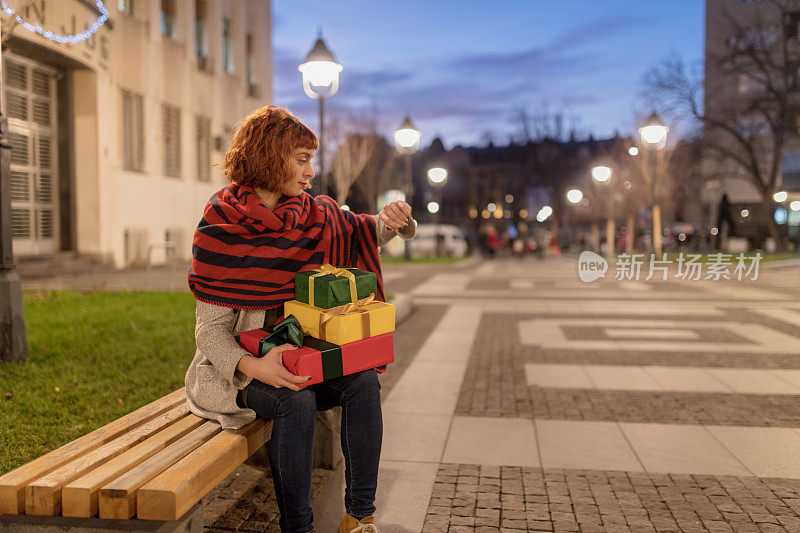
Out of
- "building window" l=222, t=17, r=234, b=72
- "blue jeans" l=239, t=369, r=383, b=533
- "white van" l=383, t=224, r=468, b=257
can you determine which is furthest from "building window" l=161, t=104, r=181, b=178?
"blue jeans" l=239, t=369, r=383, b=533

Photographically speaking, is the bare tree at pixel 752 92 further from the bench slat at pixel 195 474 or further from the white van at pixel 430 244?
the white van at pixel 430 244

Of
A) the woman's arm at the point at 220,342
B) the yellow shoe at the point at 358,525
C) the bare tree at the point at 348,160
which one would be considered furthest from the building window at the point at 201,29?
the yellow shoe at the point at 358,525

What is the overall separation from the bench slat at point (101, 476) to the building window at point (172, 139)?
55.6 ft

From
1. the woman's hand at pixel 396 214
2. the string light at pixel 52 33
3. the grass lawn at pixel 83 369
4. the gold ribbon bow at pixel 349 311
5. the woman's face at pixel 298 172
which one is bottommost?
the grass lawn at pixel 83 369

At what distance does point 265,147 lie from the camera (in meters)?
2.62

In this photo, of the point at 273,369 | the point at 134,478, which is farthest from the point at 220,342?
the point at 134,478

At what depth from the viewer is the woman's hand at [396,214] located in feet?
9.36

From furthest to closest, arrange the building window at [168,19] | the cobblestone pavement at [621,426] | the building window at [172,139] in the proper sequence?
the building window at [172,139] < the building window at [168,19] < the cobblestone pavement at [621,426]

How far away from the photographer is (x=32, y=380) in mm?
4539

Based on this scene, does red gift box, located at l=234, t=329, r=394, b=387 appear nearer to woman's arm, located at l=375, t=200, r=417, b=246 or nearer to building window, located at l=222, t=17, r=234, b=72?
woman's arm, located at l=375, t=200, r=417, b=246

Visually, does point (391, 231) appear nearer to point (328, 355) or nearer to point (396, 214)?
point (396, 214)

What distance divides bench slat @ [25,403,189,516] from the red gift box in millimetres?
538

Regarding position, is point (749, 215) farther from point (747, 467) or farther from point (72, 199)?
point (72, 199)

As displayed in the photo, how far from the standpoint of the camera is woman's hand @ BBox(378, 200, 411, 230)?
2852mm
